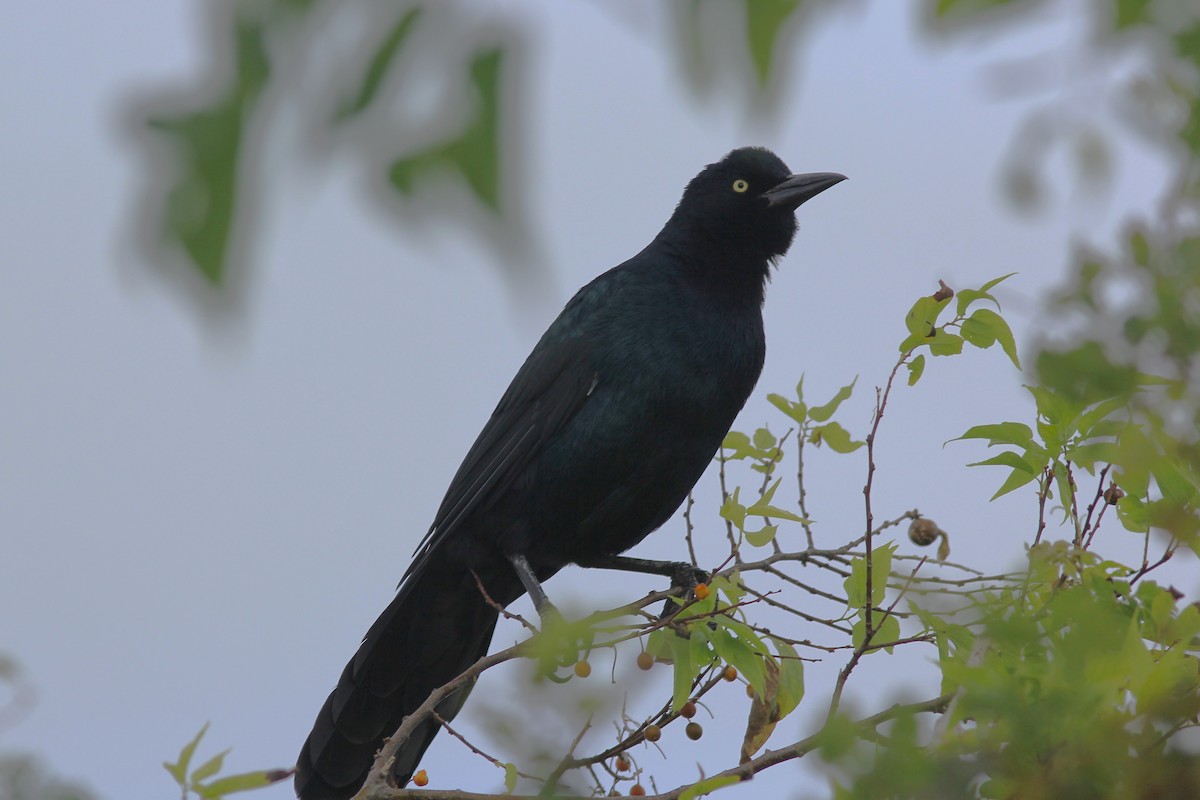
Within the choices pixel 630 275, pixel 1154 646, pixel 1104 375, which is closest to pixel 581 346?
pixel 630 275

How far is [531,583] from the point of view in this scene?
15.4 ft

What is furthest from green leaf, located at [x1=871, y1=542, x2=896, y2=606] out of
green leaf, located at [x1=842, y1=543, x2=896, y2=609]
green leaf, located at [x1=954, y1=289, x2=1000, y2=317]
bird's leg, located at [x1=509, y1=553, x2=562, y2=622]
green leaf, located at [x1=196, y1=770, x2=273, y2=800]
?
bird's leg, located at [x1=509, y1=553, x2=562, y2=622]

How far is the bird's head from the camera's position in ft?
17.5

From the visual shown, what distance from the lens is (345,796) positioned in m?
4.49

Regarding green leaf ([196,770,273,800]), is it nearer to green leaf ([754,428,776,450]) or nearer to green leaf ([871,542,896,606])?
green leaf ([871,542,896,606])

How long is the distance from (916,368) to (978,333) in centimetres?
18

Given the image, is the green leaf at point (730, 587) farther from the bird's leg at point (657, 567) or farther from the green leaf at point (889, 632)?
the bird's leg at point (657, 567)

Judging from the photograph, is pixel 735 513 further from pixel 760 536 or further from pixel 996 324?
pixel 996 324

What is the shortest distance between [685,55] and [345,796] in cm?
400

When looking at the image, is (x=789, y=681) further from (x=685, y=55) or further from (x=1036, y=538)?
(x=685, y=55)

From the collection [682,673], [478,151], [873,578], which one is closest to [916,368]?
[873,578]

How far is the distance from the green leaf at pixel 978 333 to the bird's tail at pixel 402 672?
222 centimetres

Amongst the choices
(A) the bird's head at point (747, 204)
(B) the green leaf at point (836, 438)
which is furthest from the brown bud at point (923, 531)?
(A) the bird's head at point (747, 204)

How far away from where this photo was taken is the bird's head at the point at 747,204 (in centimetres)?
533
